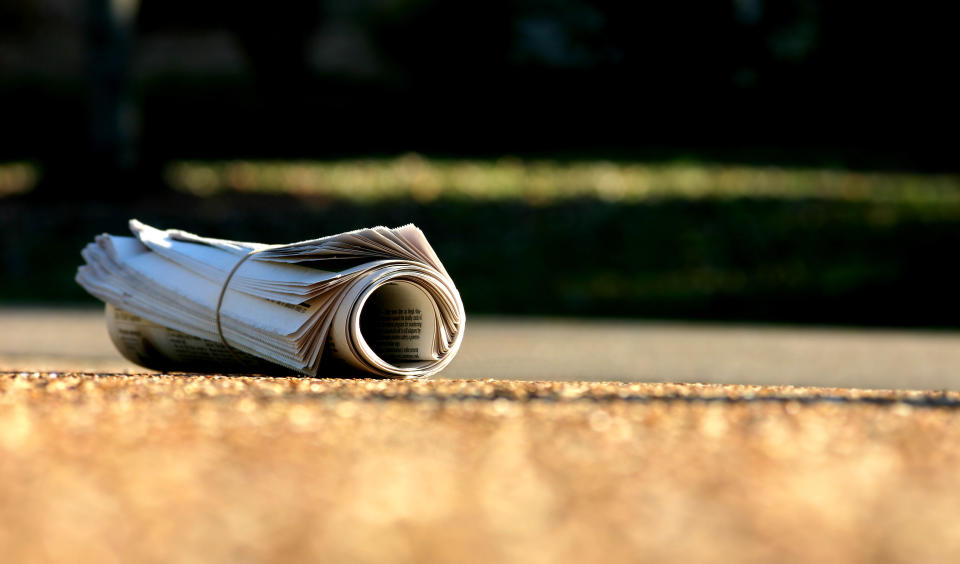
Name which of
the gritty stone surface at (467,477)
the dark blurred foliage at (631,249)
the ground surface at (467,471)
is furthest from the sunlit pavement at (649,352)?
the gritty stone surface at (467,477)

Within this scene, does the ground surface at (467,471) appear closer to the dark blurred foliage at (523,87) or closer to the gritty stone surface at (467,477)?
the gritty stone surface at (467,477)

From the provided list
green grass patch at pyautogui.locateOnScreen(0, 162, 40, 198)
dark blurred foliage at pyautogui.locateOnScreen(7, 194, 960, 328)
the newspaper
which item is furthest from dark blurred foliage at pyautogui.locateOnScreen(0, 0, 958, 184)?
the newspaper

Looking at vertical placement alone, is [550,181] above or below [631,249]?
→ above

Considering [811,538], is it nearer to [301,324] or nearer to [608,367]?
[301,324]

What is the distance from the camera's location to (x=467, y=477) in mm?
1909

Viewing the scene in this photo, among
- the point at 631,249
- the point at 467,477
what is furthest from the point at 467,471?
the point at 631,249

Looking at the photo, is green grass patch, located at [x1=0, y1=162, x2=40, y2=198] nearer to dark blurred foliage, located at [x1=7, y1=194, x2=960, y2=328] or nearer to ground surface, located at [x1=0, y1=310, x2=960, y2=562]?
dark blurred foliage, located at [x1=7, y1=194, x2=960, y2=328]

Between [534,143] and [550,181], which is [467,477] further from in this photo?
[534,143]

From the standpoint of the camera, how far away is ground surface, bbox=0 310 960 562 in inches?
59.8

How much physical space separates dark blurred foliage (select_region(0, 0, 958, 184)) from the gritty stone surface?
242 inches

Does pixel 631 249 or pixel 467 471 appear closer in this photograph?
pixel 467 471

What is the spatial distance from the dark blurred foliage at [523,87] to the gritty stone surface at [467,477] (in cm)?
615

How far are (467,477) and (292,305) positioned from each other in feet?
4.98

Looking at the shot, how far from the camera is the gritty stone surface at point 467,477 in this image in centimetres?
151
